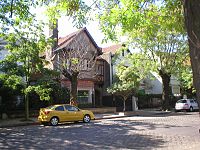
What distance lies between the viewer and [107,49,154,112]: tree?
35.2 metres

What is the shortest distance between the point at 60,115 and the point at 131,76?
1515cm

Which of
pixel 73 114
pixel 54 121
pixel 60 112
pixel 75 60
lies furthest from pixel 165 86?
pixel 54 121

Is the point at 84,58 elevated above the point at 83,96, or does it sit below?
above

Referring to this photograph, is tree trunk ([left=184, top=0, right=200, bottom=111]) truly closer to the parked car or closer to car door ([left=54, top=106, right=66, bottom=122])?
car door ([left=54, top=106, right=66, bottom=122])

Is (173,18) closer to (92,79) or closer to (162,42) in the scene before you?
(162,42)

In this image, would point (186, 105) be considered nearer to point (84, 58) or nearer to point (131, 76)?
point (131, 76)

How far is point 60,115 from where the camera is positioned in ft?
76.8

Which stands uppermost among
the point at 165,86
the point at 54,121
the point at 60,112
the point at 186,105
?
the point at 165,86

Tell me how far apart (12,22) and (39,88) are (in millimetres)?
6683

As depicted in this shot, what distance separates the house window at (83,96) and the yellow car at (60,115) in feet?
43.9

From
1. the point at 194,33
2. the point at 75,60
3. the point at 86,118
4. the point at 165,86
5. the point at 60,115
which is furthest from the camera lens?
the point at 165,86

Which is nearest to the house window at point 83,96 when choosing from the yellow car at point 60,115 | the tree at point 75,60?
the tree at point 75,60

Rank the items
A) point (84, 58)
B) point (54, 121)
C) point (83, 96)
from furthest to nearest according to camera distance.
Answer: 1. point (83, 96)
2. point (84, 58)
3. point (54, 121)

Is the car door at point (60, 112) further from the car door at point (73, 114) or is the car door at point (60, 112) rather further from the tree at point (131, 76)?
the tree at point (131, 76)
